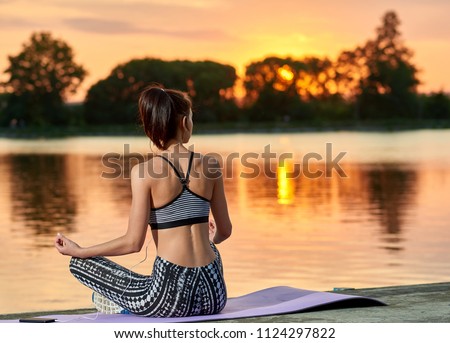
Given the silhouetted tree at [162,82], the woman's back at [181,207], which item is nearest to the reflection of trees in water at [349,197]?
the woman's back at [181,207]

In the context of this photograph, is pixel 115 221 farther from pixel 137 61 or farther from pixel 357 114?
pixel 137 61

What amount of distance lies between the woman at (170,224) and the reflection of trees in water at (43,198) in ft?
35.3

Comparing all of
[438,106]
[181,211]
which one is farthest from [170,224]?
[438,106]

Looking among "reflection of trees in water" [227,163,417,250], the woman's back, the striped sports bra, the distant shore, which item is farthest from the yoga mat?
the distant shore

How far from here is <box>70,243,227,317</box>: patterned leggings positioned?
4750mm

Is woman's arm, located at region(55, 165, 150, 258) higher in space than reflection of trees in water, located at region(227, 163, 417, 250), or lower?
higher

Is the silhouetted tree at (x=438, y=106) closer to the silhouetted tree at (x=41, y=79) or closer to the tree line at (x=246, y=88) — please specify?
the tree line at (x=246, y=88)

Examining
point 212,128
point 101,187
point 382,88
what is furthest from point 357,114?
point 101,187

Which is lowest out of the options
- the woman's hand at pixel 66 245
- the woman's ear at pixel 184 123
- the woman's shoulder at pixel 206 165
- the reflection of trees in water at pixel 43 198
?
the reflection of trees in water at pixel 43 198

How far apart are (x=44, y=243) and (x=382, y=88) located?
82999 millimetres

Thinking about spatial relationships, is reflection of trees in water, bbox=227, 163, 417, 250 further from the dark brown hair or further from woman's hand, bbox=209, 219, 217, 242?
the dark brown hair

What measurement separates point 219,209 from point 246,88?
9782 centimetres

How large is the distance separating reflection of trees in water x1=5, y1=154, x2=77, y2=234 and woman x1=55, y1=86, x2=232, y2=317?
1075cm

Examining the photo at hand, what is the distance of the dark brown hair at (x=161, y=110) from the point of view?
4594 millimetres
